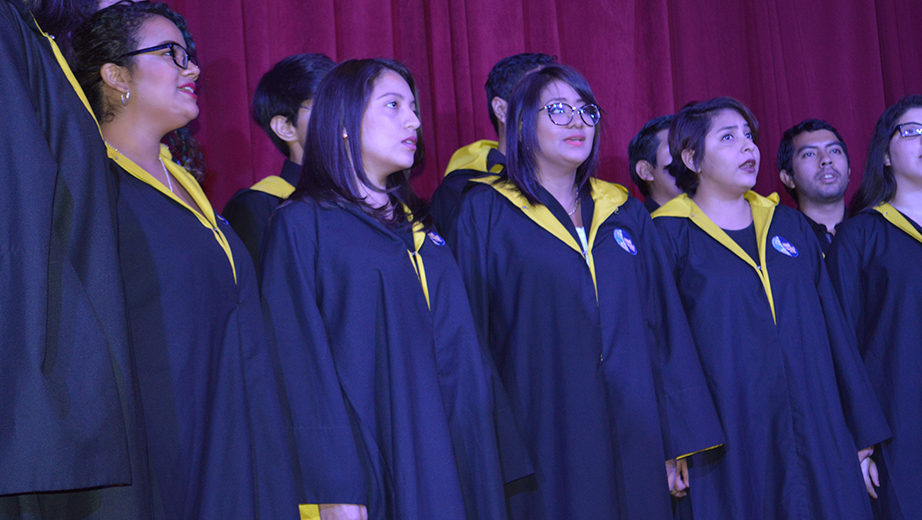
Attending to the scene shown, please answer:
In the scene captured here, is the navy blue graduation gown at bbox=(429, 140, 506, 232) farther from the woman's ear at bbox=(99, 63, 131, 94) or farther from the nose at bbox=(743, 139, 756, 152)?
the woman's ear at bbox=(99, 63, 131, 94)

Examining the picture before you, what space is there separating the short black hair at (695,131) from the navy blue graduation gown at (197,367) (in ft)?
5.80

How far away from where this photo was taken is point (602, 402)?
219cm

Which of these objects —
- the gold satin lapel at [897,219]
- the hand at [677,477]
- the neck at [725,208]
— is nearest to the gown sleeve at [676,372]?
the hand at [677,477]

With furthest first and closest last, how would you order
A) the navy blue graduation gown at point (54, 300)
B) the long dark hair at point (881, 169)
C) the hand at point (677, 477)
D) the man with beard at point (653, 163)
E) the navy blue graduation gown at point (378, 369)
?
the man with beard at point (653, 163) < the long dark hair at point (881, 169) < the hand at point (677, 477) < the navy blue graduation gown at point (378, 369) < the navy blue graduation gown at point (54, 300)

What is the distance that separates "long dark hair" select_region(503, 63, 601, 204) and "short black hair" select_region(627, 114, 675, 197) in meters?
1.09

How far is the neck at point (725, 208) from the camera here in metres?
2.77

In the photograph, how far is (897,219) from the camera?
2.82 meters

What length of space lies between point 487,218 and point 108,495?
148 cm

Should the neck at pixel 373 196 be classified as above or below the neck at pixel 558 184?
below

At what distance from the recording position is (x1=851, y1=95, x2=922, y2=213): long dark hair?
299cm

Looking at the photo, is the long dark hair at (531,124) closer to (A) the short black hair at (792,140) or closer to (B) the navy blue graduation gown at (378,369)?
(B) the navy blue graduation gown at (378,369)

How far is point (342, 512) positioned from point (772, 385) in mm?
1464

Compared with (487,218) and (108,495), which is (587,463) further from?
(108,495)

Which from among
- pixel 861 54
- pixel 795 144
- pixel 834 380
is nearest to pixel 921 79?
pixel 861 54
